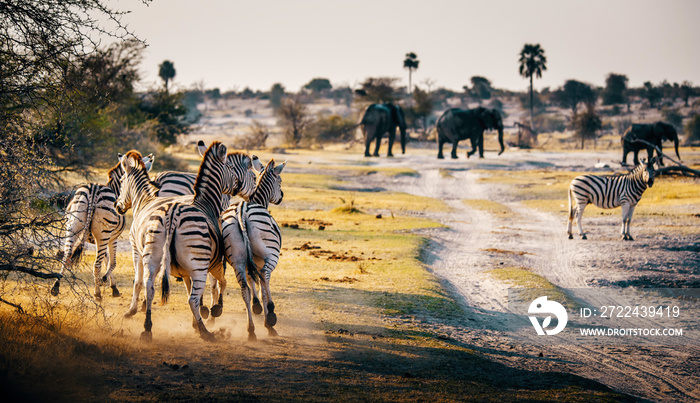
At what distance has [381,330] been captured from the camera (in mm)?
9516

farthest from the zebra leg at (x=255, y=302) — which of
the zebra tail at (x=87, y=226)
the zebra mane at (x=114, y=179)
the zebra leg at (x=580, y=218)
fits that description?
the zebra leg at (x=580, y=218)

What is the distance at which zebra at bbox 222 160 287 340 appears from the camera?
862 cm

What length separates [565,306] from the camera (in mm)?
11672

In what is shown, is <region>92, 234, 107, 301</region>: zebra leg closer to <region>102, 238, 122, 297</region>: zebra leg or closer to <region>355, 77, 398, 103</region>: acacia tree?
<region>102, 238, 122, 297</region>: zebra leg

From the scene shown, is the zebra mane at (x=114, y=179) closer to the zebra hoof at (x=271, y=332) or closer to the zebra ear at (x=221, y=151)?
the zebra ear at (x=221, y=151)

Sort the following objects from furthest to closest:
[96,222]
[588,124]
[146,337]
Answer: [588,124] → [96,222] → [146,337]

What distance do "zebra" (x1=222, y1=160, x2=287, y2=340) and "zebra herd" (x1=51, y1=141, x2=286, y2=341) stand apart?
1cm

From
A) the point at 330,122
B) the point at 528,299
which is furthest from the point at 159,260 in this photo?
the point at 330,122

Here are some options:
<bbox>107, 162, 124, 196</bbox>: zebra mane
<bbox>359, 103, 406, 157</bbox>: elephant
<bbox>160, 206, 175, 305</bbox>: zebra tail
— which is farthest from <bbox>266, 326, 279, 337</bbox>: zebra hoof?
<bbox>359, 103, 406, 157</bbox>: elephant

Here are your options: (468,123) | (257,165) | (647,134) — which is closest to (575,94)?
(468,123)

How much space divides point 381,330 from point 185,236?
3340mm

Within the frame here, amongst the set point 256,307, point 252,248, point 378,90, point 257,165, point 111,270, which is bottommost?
point 256,307

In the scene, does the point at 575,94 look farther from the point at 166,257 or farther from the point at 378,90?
the point at 166,257

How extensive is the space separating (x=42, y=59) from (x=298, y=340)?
5056 mm
